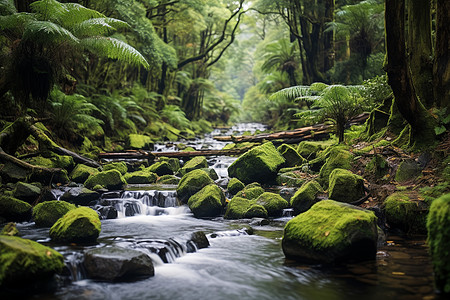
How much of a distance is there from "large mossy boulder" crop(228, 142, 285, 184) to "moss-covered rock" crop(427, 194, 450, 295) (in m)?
5.13

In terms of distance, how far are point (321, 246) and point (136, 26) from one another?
40.9 ft

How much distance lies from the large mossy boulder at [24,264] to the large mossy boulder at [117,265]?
0.37 m

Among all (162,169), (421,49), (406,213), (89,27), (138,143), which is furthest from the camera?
(138,143)

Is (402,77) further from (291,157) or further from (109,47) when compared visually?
(109,47)

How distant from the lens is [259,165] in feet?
25.5

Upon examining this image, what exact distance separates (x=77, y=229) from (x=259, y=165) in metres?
4.45

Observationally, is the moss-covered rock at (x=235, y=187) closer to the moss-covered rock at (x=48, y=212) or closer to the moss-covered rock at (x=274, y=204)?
the moss-covered rock at (x=274, y=204)

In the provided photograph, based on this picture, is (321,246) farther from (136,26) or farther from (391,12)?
(136,26)

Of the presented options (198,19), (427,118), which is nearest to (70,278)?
(427,118)

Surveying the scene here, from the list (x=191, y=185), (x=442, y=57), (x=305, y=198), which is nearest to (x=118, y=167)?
(x=191, y=185)

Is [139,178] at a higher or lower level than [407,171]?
lower

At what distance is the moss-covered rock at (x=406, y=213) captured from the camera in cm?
446

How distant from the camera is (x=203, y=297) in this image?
321cm

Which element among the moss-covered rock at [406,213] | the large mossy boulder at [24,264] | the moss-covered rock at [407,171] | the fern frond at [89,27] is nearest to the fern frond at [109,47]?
the fern frond at [89,27]
